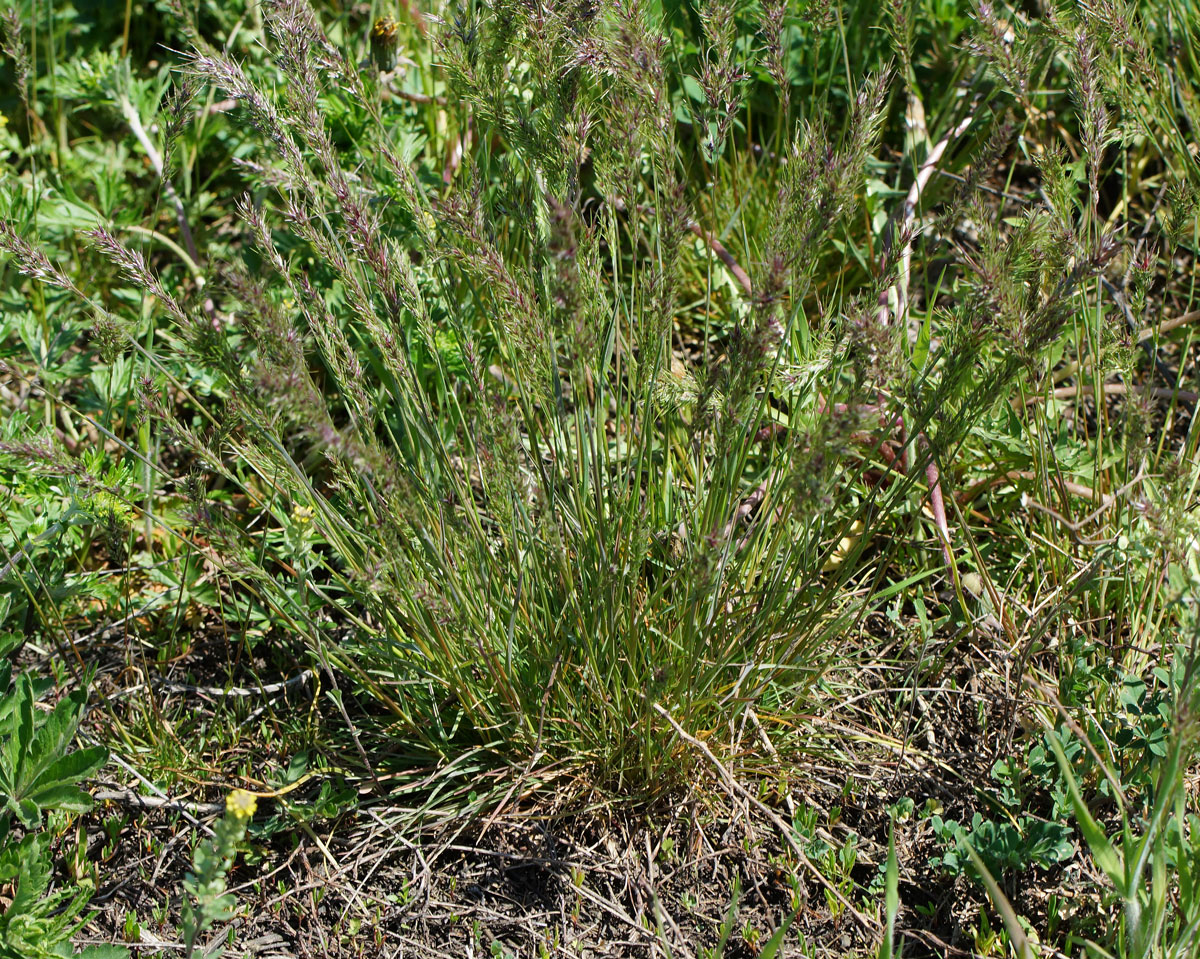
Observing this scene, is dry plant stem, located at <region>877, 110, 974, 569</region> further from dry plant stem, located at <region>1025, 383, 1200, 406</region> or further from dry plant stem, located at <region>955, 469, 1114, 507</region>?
dry plant stem, located at <region>1025, 383, 1200, 406</region>

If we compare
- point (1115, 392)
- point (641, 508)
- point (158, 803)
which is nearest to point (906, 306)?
point (641, 508)

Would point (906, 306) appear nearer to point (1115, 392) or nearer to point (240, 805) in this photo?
point (1115, 392)

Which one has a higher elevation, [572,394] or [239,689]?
[572,394]

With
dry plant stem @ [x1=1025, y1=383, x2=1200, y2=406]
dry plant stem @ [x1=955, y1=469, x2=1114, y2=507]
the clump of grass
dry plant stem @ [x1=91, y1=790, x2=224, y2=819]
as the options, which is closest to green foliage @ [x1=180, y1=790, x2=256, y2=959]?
the clump of grass

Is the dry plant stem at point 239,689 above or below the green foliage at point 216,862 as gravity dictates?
below

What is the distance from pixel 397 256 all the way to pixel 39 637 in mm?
1250

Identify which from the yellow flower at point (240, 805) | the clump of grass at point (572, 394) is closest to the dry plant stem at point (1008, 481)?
the clump of grass at point (572, 394)

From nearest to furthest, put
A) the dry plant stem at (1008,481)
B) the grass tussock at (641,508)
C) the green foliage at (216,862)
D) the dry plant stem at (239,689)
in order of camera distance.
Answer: the green foliage at (216,862) → the grass tussock at (641,508) → the dry plant stem at (239,689) → the dry plant stem at (1008,481)

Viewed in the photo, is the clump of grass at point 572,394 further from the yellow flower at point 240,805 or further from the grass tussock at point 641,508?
the yellow flower at point 240,805

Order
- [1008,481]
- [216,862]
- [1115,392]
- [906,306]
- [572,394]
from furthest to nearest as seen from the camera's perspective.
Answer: [1115,392]
[1008,481]
[906,306]
[572,394]
[216,862]

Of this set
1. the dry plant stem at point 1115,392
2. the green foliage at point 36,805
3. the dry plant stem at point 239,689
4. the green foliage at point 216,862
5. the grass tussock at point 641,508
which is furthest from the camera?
the dry plant stem at point 1115,392

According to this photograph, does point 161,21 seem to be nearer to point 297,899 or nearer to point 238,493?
point 238,493

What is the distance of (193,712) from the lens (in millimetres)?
1999

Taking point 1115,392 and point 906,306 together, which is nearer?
point 906,306
